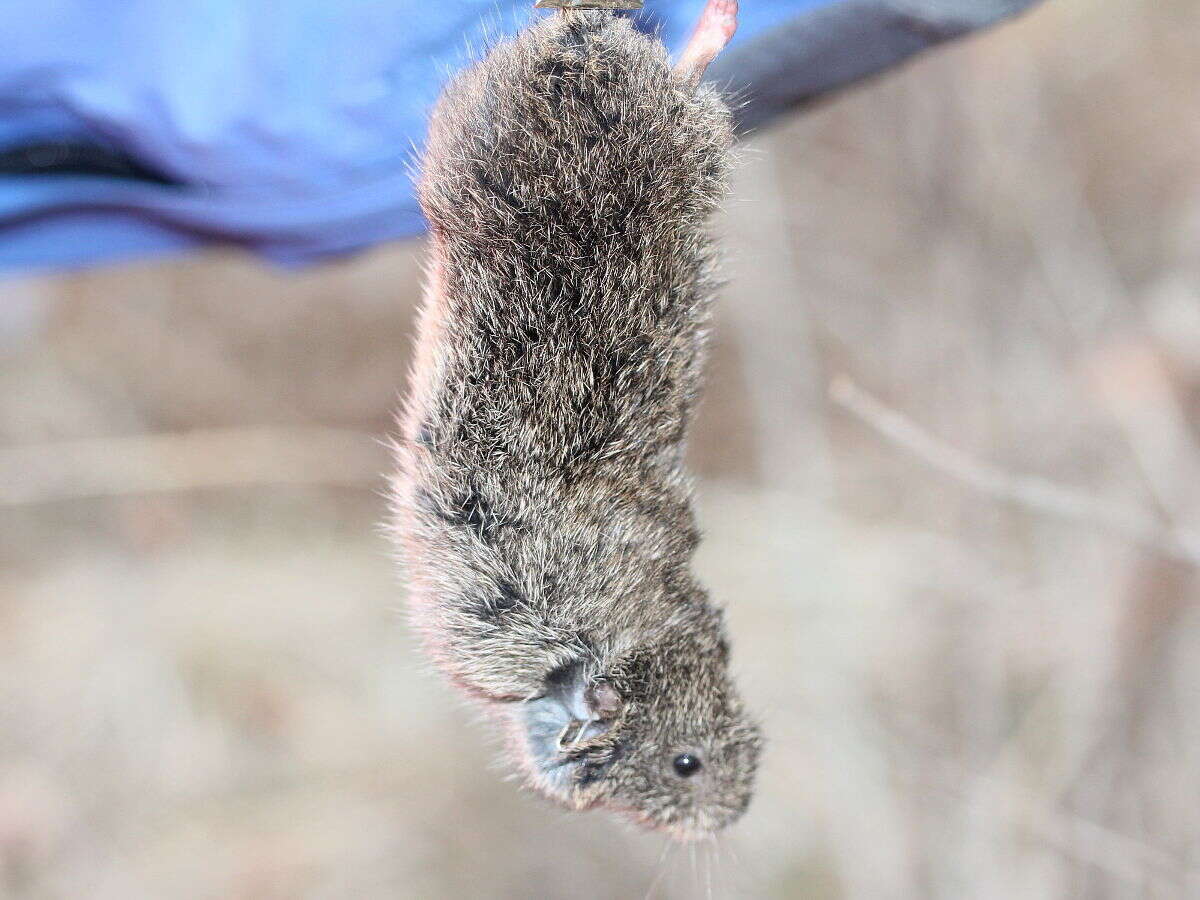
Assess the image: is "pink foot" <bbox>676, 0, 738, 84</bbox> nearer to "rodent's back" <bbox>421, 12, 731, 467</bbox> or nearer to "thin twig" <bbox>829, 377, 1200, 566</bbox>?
"rodent's back" <bbox>421, 12, 731, 467</bbox>

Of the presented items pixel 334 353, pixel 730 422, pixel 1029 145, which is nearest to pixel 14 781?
pixel 334 353

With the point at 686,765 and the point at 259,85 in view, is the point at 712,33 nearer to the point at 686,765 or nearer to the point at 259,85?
the point at 259,85

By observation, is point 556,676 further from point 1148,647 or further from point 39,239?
point 1148,647

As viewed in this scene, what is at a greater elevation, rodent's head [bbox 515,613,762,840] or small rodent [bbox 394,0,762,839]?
small rodent [bbox 394,0,762,839]

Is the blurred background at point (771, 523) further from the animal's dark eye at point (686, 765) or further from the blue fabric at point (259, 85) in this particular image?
the animal's dark eye at point (686, 765)

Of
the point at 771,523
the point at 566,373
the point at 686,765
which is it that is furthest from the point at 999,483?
the point at 771,523

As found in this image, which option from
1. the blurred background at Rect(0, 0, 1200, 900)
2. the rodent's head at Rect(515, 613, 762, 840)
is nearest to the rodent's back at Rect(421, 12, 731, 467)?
the rodent's head at Rect(515, 613, 762, 840)
